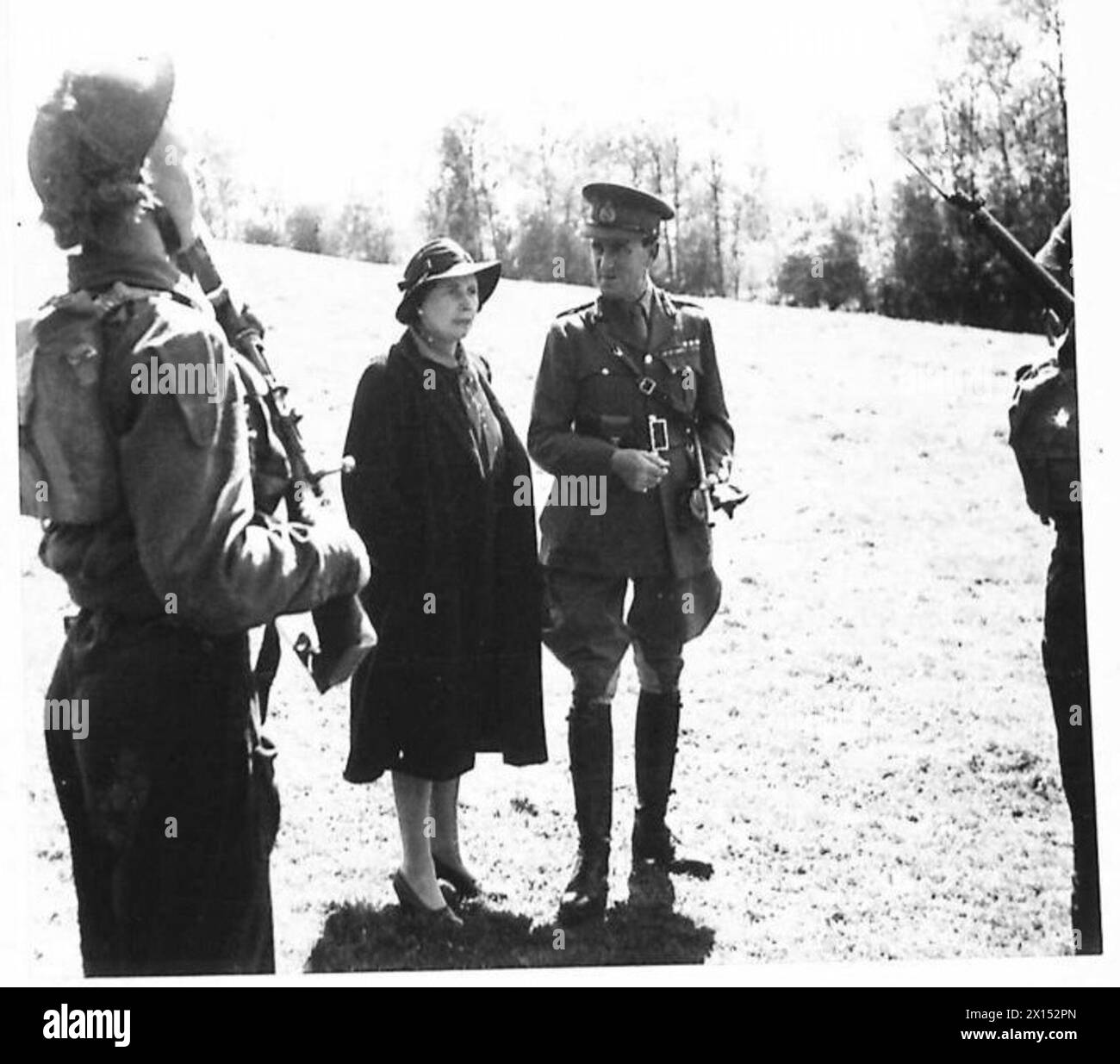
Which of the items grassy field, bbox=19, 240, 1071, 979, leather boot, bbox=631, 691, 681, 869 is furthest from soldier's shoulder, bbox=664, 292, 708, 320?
leather boot, bbox=631, 691, 681, 869

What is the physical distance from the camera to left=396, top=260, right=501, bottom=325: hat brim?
3.59m

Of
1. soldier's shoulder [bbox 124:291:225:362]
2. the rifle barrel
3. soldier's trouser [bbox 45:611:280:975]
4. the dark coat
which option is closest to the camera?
soldier's shoulder [bbox 124:291:225:362]

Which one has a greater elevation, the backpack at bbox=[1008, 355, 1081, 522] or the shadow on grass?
the backpack at bbox=[1008, 355, 1081, 522]

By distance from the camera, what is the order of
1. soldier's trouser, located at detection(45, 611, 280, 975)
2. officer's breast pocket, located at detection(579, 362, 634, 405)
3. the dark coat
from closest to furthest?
soldier's trouser, located at detection(45, 611, 280, 975) < the dark coat < officer's breast pocket, located at detection(579, 362, 634, 405)

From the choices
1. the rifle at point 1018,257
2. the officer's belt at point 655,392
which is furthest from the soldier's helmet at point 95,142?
the rifle at point 1018,257

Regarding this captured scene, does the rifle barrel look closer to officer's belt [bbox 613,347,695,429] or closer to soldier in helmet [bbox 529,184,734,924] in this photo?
soldier in helmet [bbox 529,184,734,924]

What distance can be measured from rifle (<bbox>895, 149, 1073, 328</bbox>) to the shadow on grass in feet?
6.36

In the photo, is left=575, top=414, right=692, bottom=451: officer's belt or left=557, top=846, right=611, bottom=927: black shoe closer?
left=557, top=846, right=611, bottom=927: black shoe

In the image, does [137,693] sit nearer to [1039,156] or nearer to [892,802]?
[892,802]

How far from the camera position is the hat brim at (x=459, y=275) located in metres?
3.59

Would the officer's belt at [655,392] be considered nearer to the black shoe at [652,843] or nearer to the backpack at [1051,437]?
the backpack at [1051,437]

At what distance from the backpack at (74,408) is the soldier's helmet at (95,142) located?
0.55 ft

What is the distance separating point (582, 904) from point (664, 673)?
2.18 feet
